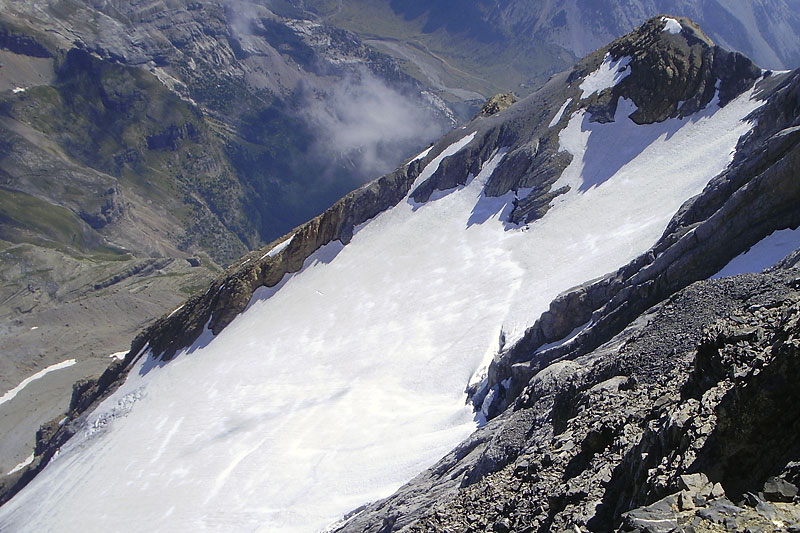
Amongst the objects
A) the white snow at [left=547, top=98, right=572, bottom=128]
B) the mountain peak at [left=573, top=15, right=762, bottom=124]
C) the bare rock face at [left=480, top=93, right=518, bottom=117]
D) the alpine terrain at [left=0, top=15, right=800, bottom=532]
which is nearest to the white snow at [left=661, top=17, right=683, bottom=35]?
the mountain peak at [left=573, top=15, right=762, bottom=124]

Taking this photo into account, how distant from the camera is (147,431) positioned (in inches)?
2307

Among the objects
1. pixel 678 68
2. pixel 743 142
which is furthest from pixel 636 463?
pixel 678 68

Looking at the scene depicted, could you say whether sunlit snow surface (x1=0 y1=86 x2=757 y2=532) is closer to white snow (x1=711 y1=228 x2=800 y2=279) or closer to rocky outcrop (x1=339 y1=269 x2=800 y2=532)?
rocky outcrop (x1=339 y1=269 x2=800 y2=532)

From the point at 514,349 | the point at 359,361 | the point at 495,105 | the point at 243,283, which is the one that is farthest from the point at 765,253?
the point at 495,105

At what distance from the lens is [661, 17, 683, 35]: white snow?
227ft

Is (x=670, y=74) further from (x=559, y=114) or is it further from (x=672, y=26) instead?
(x=559, y=114)

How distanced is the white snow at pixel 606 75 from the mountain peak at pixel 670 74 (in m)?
0.15

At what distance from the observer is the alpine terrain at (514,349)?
1382 cm

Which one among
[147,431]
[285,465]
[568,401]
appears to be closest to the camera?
[568,401]

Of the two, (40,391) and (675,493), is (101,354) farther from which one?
(675,493)

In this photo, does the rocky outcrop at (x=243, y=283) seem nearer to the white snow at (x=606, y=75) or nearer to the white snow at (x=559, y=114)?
the white snow at (x=559, y=114)

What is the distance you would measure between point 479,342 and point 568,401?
81.9 ft

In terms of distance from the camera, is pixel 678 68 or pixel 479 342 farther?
pixel 678 68

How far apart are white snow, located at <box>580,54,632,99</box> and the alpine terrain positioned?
331mm
